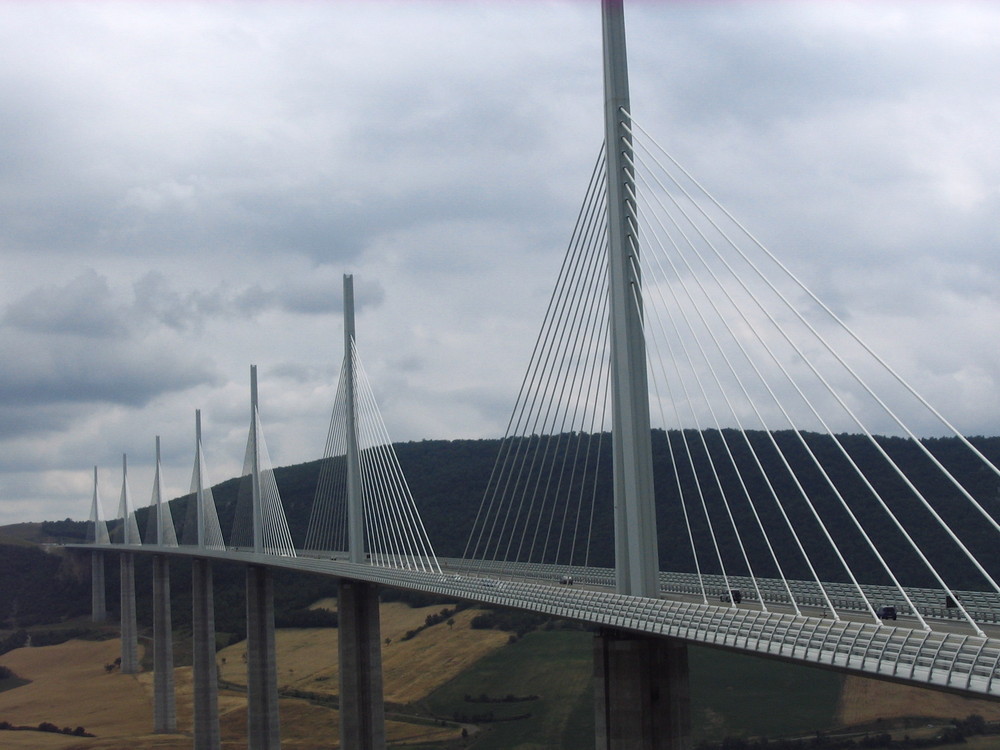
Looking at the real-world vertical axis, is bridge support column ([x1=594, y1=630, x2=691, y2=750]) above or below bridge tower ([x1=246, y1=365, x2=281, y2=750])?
above

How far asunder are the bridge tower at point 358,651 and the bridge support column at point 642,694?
21152 mm

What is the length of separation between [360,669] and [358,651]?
27.2 inches

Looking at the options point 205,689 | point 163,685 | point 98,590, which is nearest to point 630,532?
point 205,689

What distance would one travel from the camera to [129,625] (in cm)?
9194

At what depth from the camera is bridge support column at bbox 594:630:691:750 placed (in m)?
21.5

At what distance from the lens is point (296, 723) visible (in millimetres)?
64375

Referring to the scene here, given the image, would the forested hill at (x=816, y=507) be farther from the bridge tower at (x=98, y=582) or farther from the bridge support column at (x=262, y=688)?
the bridge tower at (x=98, y=582)

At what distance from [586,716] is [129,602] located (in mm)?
45520

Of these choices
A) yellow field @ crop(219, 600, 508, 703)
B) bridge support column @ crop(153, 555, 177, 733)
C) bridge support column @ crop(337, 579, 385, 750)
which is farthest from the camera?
yellow field @ crop(219, 600, 508, 703)

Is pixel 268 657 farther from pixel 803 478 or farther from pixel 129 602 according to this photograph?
pixel 129 602

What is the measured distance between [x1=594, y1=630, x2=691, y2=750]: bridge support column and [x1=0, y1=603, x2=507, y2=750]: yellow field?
1594 inches

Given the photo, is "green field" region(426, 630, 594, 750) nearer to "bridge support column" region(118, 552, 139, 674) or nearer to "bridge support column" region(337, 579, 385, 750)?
"bridge support column" region(337, 579, 385, 750)

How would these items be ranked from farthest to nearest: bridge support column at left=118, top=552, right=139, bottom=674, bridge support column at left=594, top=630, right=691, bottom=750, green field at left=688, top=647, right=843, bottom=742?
bridge support column at left=118, top=552, right=139, bottom=674 < green field at left=688, top=647, right=843, bottom=742 < bridge support column at left=594, top=630, right=691, bottom=750

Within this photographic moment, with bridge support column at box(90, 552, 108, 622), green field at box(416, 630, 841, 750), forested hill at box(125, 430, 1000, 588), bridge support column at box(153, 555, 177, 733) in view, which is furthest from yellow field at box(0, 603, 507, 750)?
bridge support column at box(90, 552, 108, 622)
